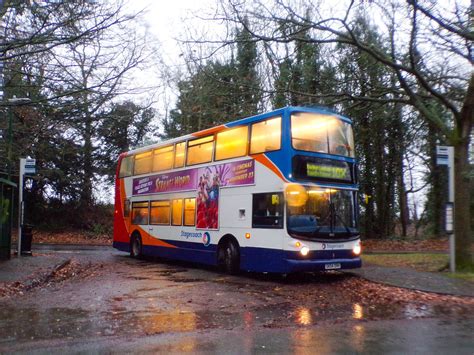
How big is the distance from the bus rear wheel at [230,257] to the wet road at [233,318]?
822mm

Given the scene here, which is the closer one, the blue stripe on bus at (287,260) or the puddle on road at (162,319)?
the puddle on road at (162,319)

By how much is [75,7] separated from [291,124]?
563cm

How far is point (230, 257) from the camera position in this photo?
14.1 meters

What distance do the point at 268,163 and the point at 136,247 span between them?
30.2 feet

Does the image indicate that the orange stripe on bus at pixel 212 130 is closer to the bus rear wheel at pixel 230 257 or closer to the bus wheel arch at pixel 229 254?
the bus wheel arch at pixel 229 254

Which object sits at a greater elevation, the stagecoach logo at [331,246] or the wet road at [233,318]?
the stagecoach logo at [331,246]

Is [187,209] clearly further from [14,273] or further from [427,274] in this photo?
[427,274]

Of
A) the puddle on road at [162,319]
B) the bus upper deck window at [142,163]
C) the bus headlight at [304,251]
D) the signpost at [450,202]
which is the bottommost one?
the puddle on road at [162,319]

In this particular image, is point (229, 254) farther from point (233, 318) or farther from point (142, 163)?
point (142, 163)

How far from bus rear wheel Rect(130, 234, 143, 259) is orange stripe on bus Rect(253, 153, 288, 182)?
27.1ft

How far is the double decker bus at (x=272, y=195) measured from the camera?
40.0ft

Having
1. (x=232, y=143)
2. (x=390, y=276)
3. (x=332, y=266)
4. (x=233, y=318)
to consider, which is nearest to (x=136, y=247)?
(x=232, y=143)

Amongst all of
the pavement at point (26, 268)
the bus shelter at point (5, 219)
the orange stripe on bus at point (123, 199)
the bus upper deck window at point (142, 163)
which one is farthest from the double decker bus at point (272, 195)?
the bus shelter at point (5, 219)

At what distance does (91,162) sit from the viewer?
3631 cm
